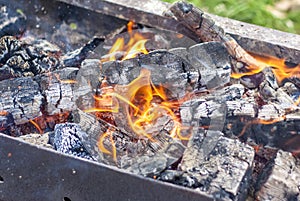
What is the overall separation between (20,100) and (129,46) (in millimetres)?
633

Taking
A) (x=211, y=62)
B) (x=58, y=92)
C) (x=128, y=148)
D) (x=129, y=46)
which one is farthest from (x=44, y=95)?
(x=211, y=62)

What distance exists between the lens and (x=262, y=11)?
335 cm

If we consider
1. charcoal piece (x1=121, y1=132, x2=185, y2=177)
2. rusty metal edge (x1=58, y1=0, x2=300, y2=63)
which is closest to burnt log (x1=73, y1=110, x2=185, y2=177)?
charcoal piece (x1=121, y1=132, x2=185, y2=177)

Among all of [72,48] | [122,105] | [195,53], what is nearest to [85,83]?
[122,105]

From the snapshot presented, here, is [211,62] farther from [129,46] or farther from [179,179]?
[179,179]

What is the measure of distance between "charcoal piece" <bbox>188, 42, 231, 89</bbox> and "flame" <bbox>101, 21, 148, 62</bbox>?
27 cm

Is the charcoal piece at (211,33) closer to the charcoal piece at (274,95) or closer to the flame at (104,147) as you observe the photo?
the charcoal piece at (274,95)

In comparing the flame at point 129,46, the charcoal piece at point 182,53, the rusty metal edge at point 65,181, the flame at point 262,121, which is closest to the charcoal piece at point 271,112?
the flame at point 262,121

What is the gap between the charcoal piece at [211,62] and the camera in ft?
7.08

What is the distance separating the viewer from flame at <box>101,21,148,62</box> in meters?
2.42

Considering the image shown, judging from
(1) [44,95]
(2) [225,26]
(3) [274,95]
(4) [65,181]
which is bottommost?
(4) [65,181]

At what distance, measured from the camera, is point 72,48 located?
2.73m

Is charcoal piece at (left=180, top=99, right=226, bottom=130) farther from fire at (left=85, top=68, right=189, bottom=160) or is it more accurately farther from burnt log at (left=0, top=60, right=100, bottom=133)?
burnt log at (left=0, top=60, right=100, bottom=133)

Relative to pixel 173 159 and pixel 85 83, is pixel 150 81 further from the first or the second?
pixel 173 159
